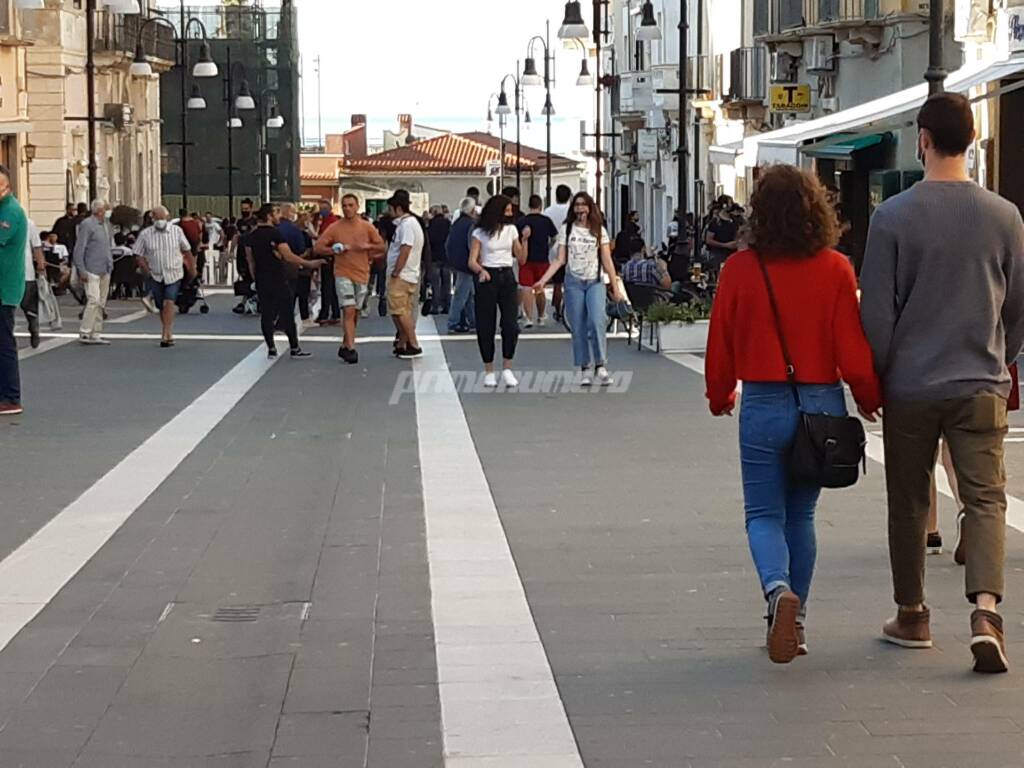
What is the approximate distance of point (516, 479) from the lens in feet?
35.8

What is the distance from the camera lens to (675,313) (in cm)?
2036

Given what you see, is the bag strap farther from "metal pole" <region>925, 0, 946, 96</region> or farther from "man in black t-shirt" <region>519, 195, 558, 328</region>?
"man in black t-shirt" <region>519, 195, 558, 328</region>

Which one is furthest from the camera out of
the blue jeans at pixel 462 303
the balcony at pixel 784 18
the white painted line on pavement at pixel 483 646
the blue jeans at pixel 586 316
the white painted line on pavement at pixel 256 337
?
the balcony at pixel 784 18

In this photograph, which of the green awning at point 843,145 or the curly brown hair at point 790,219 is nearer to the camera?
the curly brown hair at point 790,219

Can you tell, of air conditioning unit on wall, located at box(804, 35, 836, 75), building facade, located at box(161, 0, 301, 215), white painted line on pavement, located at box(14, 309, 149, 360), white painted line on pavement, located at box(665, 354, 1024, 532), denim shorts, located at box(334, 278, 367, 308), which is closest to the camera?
white painted line on pavement, located at box(665, 354, 1024, 532)

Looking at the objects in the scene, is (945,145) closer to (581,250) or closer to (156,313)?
(581,250)

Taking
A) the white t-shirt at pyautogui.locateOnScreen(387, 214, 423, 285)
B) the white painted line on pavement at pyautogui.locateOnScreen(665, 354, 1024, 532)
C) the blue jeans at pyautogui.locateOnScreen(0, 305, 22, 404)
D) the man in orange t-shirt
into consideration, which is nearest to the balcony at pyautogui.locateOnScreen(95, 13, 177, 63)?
the man in orange t-shirt

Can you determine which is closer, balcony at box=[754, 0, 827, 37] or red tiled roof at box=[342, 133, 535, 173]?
balcony at box=[754, 0, 827, 37]

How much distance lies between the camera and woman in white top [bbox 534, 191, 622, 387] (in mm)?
15883

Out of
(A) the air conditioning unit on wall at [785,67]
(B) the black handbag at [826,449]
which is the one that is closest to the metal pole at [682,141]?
(A) the air conditioning unit on wall at [785,67]

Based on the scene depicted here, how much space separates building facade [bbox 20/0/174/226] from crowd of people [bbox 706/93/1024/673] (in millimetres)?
34173

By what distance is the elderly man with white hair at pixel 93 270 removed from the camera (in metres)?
22.2

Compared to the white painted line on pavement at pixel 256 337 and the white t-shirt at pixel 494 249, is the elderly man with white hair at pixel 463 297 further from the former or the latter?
the white t-shirt at pixel 494 249

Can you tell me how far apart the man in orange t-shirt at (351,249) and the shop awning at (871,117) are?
447cm
